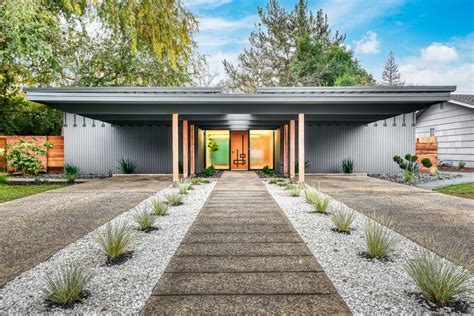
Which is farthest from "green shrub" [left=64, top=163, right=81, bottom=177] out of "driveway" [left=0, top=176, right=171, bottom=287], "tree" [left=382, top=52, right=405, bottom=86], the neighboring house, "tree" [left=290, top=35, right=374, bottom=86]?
"tree" [left=382, top=52, right=405, bottom=86]

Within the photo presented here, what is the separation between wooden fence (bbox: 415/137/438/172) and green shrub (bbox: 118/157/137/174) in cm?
1297

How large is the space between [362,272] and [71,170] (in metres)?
12.4

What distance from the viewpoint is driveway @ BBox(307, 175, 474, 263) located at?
3.81 meters

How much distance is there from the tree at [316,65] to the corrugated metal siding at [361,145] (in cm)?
1158

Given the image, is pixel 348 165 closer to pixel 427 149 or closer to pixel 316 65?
pixel 427 149

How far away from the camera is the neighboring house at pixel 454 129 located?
1396 cm

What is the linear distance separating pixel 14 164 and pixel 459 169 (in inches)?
781

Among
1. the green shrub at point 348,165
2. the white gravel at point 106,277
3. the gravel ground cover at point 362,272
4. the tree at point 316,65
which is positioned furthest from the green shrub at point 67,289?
the tree at point 316,65

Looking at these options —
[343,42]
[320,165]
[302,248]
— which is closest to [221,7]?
[343,42]

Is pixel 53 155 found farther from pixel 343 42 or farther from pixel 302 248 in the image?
pixel 343 42

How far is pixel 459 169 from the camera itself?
547 inches

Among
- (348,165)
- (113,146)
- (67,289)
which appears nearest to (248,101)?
(67,289)

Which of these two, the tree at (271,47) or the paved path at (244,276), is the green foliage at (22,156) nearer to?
the paved path at (244,276)

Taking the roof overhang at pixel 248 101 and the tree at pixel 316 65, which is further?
the tree at pixel 316 65
